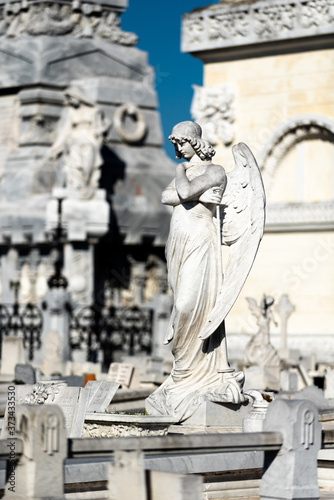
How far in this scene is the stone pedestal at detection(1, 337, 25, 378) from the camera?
1024 inches

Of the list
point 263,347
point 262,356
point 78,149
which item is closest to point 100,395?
point 262,356

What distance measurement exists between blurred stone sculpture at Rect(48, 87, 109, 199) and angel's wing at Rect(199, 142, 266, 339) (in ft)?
86.5

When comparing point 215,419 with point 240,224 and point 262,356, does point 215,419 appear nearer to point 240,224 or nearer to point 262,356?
point 240,224

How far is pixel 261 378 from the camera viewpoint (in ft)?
67.0

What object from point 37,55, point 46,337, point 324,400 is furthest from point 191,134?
point 37,55

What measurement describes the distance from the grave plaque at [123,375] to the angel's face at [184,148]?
6.76 meters

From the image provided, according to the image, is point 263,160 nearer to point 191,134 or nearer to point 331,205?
point 331,205

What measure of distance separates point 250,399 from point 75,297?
26.3 metres

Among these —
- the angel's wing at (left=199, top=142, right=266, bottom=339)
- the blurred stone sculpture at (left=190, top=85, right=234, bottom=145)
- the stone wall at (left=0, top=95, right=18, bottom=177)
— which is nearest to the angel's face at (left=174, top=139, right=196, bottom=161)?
the angel's wing at (left=199, top=142, right=266, bottom=339)

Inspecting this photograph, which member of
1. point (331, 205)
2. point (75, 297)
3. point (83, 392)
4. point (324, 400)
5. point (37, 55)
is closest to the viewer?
point (83, 392)

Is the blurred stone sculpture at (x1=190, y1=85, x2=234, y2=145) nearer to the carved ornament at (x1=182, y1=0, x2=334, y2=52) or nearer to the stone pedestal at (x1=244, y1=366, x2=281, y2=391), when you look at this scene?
the carved ornament at (x1=182, y1=0, x2=334, y2=52)

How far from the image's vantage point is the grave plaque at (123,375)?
20156 millimetres

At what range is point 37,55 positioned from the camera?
4309cm

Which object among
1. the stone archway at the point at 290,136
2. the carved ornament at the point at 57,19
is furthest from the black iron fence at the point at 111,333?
the carved ornament at the point at 57,19
